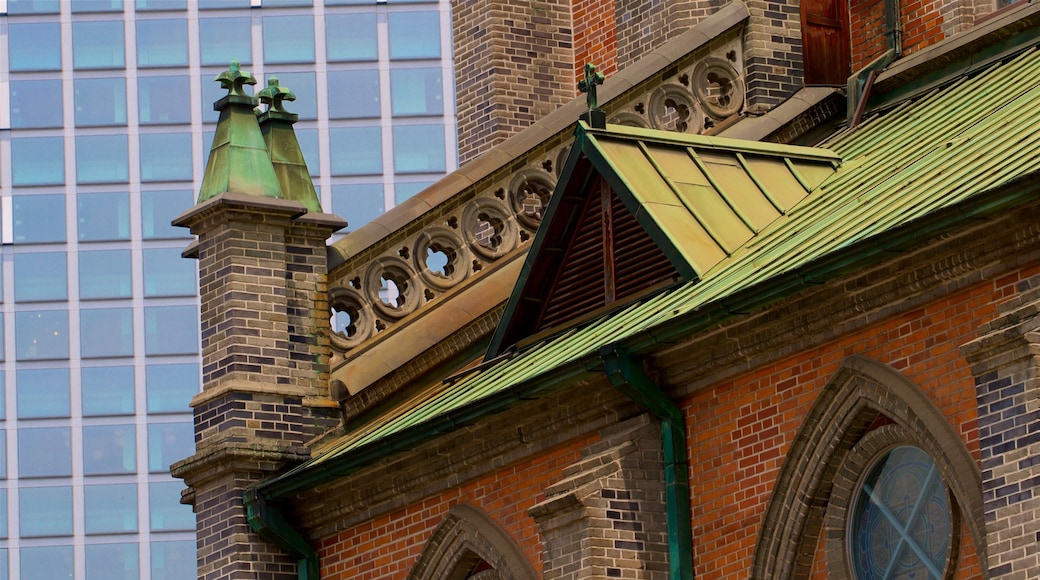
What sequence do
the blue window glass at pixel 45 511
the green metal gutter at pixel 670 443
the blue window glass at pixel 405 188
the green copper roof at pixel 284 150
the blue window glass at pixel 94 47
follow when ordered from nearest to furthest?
the green metal gutter at pixel 670 443 → the green copper roof at pixel 284 150 → the blue window glass at pixel 45 511 → the blue window glass at pixel 405 188 → the blue window glass at pixel 94 47

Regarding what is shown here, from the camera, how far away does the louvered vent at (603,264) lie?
22.4m

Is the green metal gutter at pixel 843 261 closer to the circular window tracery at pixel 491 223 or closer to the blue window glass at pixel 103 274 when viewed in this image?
the circular window tracery at pixel 491 223

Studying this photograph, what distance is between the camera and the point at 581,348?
2181 cm

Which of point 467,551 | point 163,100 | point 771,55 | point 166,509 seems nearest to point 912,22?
point 771,55

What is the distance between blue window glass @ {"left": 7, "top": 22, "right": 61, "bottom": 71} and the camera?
77062 mm

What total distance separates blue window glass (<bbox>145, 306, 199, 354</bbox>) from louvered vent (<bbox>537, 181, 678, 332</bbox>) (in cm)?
5074

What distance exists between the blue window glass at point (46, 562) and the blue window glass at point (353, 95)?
1334 centimetres

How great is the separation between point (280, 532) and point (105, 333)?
4954cm

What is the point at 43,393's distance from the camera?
73.1m

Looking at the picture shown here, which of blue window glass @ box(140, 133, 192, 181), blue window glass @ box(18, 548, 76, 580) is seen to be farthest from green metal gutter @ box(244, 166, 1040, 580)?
blue window glass @ box(140, 133, 192, 181)

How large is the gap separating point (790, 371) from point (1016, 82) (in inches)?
141

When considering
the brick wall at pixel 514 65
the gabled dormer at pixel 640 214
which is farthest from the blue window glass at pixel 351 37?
the gabled dormer at pixel 640 214

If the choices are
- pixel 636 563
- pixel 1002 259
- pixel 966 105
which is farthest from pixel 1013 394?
pixel 966 105

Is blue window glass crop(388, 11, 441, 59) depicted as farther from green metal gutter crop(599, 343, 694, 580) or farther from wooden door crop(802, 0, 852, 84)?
green metal gutter crop(599, 343, 694, 580)
